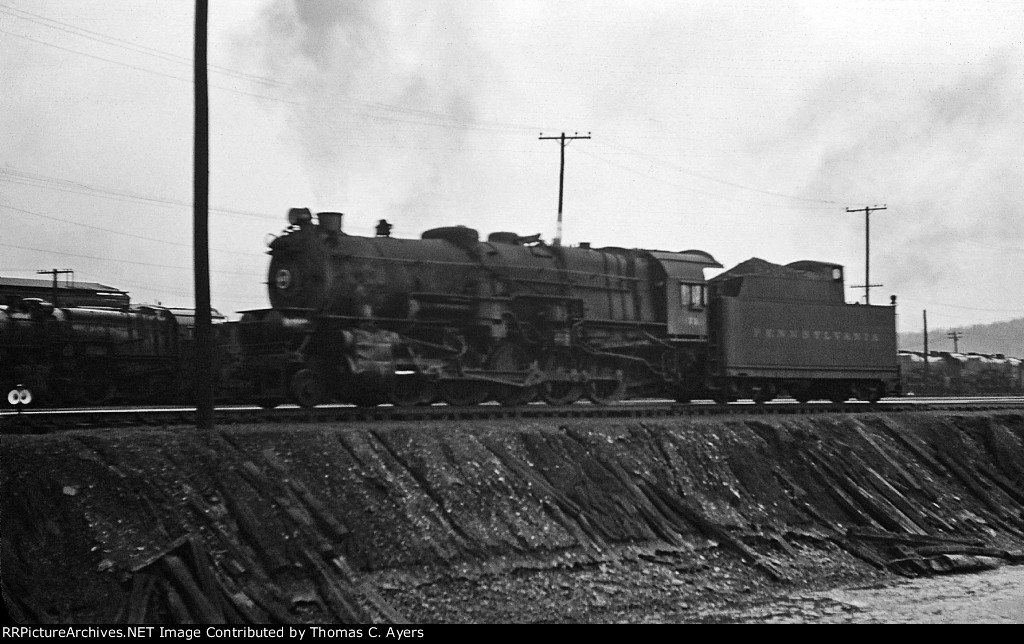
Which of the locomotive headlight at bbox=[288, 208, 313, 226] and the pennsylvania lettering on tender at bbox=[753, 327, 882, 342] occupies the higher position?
the locomotive headlight at bbox=[288, 208, 313, 226]

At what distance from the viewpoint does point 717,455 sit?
1648 cm

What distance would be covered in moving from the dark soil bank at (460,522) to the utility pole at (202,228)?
98 centimetres

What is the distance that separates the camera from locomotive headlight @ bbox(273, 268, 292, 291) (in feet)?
58.6

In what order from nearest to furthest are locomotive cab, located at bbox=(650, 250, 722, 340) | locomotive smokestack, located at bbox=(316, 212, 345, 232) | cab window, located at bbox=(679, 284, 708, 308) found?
locomotive smokestack, located at bbox=(316, 212, 345, 232) → locomotive cab, located at bbox=(650, 250, 722, 340) → cab window, located at bbox=(679, 284, 708, 308)

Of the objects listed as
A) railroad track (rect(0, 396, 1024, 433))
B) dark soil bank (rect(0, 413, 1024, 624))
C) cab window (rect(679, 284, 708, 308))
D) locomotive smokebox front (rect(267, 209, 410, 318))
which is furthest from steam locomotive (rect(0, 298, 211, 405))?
cab window (rect(679, 284, 708, 308))

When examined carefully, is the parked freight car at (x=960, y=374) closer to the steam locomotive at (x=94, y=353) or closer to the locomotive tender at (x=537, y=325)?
the locomotive tender at (x=537, y=325)

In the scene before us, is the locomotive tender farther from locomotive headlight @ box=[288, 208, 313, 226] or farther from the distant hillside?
the distant hillside

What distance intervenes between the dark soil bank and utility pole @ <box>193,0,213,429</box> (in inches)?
38.4

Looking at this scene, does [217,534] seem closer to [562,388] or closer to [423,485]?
[423,485]

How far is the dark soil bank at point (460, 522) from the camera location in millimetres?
9906

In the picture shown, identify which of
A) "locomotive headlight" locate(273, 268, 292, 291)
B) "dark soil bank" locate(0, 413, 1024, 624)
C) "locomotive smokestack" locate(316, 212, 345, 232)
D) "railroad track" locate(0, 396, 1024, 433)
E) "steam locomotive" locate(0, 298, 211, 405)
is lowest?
"dark soil bank" locate(0, 413, 1024, 624)

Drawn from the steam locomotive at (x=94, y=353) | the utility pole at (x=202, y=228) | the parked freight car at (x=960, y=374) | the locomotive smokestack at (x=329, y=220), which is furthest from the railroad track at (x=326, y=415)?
the parked freight car at (x=960, y=374)
